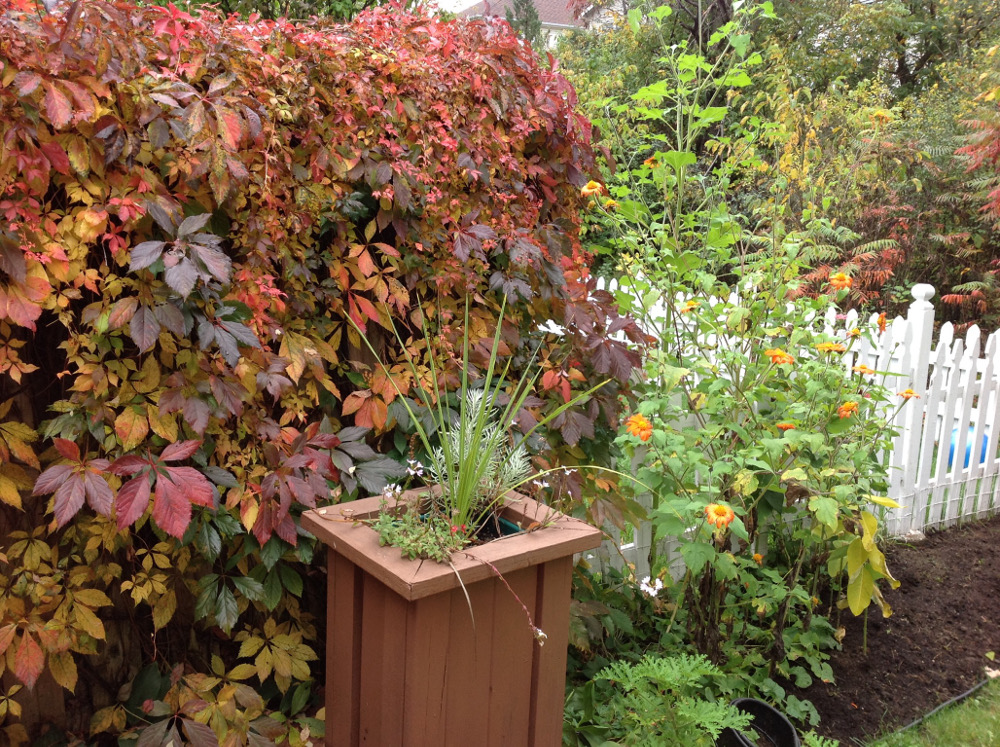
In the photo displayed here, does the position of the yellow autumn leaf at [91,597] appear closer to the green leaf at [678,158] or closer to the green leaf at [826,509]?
the green leaf at [826,509]

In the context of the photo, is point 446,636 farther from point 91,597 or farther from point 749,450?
point 749,450

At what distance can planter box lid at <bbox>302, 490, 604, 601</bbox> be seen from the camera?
148cm

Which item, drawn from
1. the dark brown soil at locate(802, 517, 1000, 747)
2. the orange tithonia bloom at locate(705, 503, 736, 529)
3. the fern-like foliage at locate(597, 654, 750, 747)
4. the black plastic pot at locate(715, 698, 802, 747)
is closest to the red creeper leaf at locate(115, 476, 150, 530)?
the fern-like foliage at locate(597, 654, 750, 747)

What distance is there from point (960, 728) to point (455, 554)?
6.63 ft

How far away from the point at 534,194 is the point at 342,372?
828mm

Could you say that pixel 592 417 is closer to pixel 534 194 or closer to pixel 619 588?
pixel 534 194

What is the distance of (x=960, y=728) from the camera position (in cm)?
253

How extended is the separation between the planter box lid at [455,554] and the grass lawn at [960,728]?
148 cm

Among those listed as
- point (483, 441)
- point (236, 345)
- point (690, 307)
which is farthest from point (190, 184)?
point (690, 307)

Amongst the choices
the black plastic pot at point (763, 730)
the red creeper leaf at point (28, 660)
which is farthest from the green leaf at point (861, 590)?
the red creeper leaf at point (28, 660)

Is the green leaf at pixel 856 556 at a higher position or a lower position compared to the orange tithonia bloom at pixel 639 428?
lower

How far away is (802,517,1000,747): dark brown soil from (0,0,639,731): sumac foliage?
1.40 m

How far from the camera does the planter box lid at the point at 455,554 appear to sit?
1.48 m

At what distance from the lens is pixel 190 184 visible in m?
1.68
